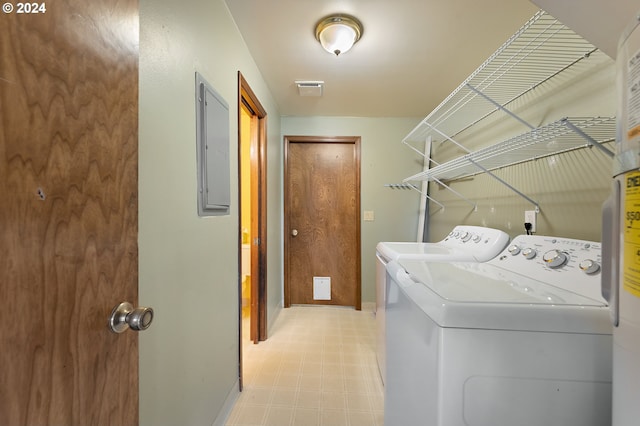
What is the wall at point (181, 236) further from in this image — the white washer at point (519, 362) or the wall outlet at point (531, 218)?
the wall outlet at point (531, 218)

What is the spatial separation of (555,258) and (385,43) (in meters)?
1.52

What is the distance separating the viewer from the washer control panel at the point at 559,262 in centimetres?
80

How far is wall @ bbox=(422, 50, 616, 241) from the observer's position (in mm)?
1063

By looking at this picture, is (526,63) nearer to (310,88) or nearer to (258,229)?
(310,88)

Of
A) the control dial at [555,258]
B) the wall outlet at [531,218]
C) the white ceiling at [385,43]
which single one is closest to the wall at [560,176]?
the wall outlet at [531,218]

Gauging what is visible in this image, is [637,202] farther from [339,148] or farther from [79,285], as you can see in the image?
[339,148]

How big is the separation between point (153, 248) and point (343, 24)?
149 centimetres

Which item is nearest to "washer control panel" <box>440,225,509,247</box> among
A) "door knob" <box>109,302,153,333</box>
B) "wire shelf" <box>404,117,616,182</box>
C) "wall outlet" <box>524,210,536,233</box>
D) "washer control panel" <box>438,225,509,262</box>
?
"washer control panel" <box>438,225,509,262</box>

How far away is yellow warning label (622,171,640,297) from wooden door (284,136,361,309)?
2.52 m

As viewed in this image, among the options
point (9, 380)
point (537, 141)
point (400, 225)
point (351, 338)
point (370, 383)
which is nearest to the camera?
point (9, 380)

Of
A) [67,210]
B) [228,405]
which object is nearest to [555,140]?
[67,210]

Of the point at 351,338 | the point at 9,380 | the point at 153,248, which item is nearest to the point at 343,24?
the point at 153,248

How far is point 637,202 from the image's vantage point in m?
0.40

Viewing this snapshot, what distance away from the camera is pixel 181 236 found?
0.98 metres
